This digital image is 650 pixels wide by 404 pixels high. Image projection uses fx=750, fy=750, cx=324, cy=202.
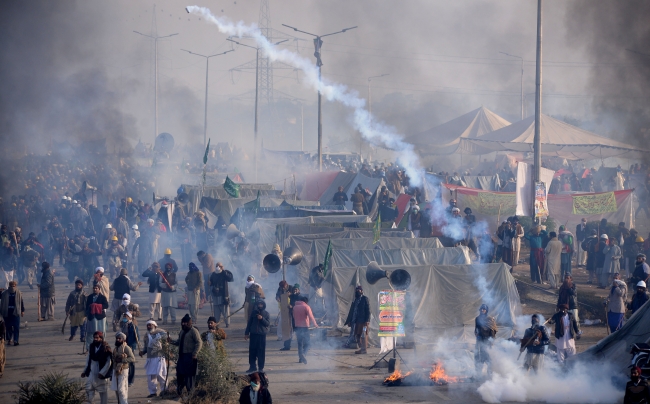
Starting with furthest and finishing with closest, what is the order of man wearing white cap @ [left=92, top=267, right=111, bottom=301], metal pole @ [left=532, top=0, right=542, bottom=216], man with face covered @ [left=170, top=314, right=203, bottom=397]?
metal pole @ [left=532, top=0, right=542, bottom=216], man wearing white cap @ [left=92, top=267, right=111, bottom=301], man with face covered @ [left=170, top=314, right=203, bottom=397]

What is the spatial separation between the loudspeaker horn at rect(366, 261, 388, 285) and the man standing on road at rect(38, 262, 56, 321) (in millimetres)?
7218

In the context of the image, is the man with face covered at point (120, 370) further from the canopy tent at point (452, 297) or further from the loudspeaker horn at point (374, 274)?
the canopy tent at point (452, 297)

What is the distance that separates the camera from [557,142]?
1163 inches

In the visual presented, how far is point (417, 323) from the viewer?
561 inches

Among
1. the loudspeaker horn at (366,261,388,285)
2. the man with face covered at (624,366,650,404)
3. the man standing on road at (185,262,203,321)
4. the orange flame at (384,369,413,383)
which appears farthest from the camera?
the man standing on road at (185,262,203,321)

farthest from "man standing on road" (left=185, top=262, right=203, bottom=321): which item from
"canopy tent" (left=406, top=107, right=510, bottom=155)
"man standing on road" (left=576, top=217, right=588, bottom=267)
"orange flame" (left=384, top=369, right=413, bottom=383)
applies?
"canopy tent" (left=406, top=107, right=510, bottom=155)

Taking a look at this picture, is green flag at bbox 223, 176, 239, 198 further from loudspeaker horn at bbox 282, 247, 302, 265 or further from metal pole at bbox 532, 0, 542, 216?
metal pole at bbox 532, 0, 542, 216

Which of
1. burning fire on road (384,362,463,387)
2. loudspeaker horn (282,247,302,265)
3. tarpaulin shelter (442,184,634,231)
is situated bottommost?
burning fire on road (384,362,463,387)

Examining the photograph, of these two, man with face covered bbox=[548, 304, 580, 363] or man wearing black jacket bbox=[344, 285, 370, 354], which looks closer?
man with face covered bbox=[548, 304, 580, 363]

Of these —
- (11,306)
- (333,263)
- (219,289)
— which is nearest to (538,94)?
(333,263)

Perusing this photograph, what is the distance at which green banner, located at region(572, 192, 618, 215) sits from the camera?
21031 millimetres

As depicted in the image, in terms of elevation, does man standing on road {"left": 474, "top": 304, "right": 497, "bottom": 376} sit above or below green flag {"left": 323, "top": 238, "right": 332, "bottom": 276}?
below

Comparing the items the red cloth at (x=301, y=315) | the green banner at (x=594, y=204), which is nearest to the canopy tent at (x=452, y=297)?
the red cloth at (x=301, y=315)

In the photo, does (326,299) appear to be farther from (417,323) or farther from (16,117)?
(16,117)
